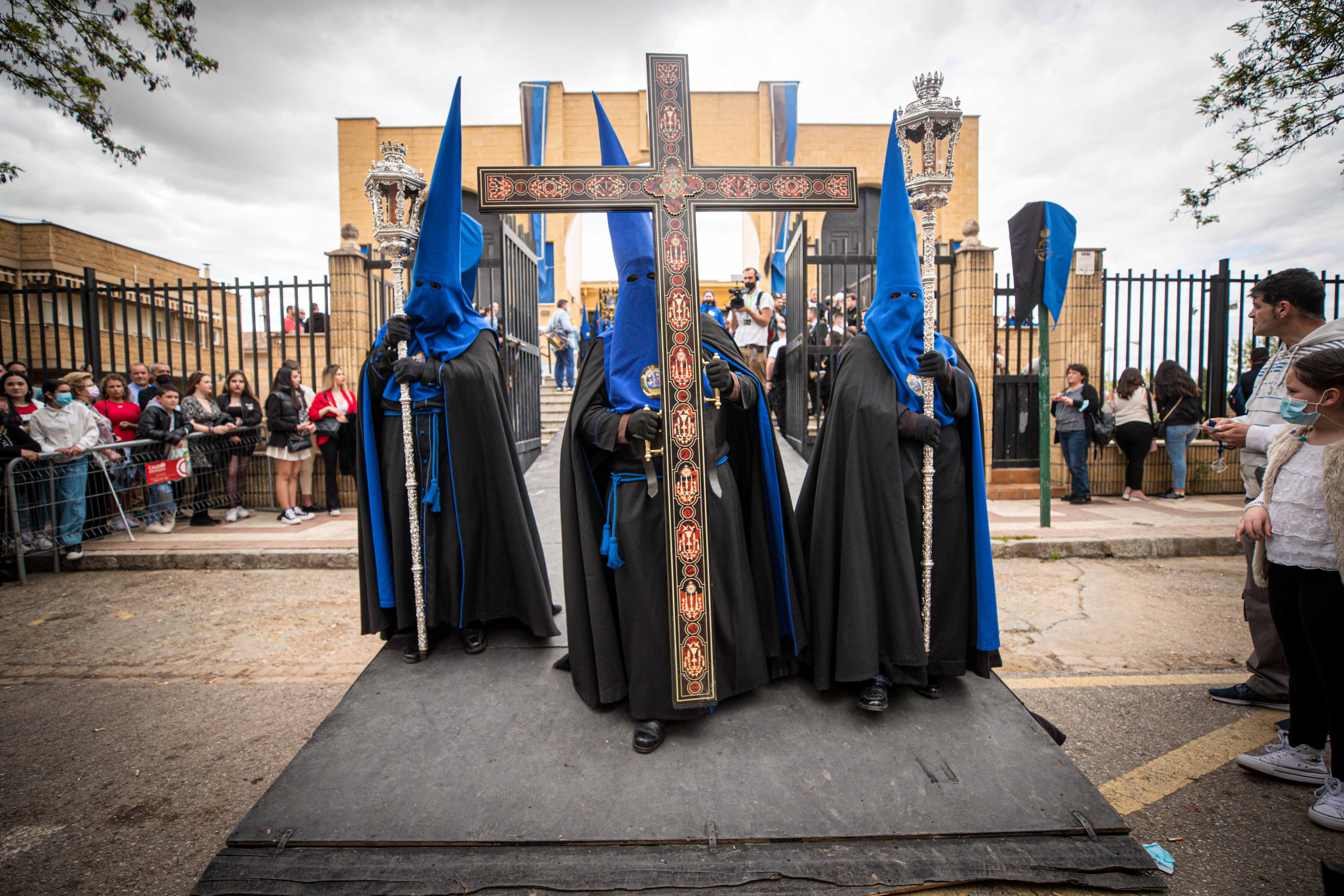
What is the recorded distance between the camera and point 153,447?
24.0 ft

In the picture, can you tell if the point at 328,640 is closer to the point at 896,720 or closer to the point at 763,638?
the point at 763,638

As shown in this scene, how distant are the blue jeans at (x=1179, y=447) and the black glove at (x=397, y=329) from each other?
948cm

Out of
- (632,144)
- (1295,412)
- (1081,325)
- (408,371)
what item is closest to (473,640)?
(408,371)

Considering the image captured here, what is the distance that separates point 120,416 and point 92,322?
6.62 feet

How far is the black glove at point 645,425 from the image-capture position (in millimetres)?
2521

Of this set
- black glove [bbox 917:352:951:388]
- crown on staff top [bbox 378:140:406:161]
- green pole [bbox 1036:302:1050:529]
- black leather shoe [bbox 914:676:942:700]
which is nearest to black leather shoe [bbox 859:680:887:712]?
black leather shoe [bbox 914:676:942:700]

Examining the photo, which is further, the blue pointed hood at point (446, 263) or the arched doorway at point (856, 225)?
the arched doorway at point (856, 225)

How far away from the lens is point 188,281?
83.5ft

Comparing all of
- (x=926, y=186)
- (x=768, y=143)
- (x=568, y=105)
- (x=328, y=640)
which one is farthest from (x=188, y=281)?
(x=926, y=186)

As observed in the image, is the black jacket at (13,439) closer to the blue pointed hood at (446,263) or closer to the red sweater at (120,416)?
the red sweater at (120,416)

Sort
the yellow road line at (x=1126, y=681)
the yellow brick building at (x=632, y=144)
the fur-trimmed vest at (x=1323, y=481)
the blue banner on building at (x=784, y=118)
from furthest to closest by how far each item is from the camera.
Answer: the yellow brick building at (x=632, y=144) → the blue banner on building at (x=784, y=118) → the yellow road line at (x=1126, y=681) → the fur-trimmed vest at (x=1323, y=481)

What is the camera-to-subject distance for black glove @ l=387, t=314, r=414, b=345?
3074mm

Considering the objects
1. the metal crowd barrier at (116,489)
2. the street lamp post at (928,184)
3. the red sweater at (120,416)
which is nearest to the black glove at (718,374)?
the street lamp post at (928,184)

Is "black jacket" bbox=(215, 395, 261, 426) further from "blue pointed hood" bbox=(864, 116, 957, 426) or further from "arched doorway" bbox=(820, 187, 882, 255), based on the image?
"arched doorway" bbox=(820, 187, 882, 255)
